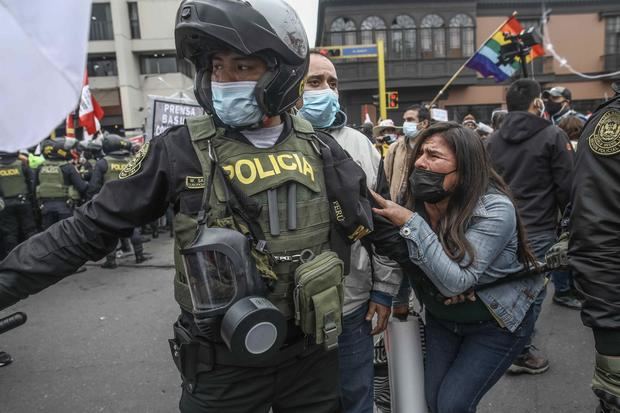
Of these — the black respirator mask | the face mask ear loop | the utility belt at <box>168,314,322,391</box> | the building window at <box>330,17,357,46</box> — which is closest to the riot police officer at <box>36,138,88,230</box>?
the utility belt at <box>168,314,322,391</box>

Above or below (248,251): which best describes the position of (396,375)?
below

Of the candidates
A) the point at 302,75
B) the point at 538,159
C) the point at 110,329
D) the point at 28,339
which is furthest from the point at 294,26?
the point at 28,339

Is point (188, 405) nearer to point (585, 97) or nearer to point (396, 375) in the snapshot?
point (396, 375)

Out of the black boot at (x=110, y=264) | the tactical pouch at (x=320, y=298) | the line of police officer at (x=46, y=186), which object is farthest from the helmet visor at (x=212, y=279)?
the black boot at (x=110, y=264)

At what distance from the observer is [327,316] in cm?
148

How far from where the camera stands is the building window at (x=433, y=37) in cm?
2494

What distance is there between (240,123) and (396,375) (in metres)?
1.43

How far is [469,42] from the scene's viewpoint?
25.1m

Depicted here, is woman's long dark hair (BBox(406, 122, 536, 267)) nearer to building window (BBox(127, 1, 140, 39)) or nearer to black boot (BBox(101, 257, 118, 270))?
black boot (BBox(101, 257, 118, 270))

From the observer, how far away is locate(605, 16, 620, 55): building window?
84.1 ft

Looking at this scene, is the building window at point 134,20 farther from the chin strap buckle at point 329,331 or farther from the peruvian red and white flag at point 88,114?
the chin strap buckle at point 329,331

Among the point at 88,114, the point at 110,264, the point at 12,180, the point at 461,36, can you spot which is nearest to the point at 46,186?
the point at 12,180

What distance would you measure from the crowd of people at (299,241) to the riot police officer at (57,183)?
6.38 meters

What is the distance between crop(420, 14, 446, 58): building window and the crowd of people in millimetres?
25115
